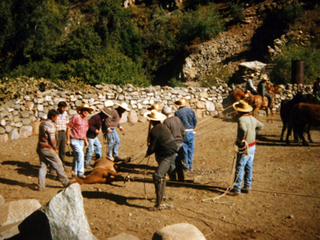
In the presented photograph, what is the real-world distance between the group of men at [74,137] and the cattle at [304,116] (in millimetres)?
5945

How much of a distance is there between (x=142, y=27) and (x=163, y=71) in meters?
7.89

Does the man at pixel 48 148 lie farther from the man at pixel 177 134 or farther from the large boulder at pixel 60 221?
the man at pixel 177 134

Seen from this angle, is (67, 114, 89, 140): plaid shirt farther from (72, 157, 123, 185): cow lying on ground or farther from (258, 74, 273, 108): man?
(258, 74, 273, 108): man

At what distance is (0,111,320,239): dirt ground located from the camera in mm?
5203

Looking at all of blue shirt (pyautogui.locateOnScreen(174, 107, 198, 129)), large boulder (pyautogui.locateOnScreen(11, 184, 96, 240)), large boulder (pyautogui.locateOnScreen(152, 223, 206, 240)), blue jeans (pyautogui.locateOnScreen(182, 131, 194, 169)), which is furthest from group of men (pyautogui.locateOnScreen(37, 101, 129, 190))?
large boulder (pyautogui.locateOnScreen(152, 223, 206, 240))

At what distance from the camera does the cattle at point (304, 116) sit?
10297 mm

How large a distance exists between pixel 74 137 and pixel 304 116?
7559 mm

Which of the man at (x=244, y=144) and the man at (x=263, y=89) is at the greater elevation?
the man at (x=263, y=89)

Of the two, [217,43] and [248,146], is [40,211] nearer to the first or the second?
[248,146]

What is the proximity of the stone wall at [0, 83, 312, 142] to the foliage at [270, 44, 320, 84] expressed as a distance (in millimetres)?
1754

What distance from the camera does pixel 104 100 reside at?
1478 centimetres

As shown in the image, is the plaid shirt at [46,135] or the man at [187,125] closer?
the plaid shirt at [46,135]

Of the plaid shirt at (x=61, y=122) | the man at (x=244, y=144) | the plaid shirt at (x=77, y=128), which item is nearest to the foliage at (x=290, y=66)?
the man at (x=244, y=144)

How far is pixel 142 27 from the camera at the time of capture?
34.6m
